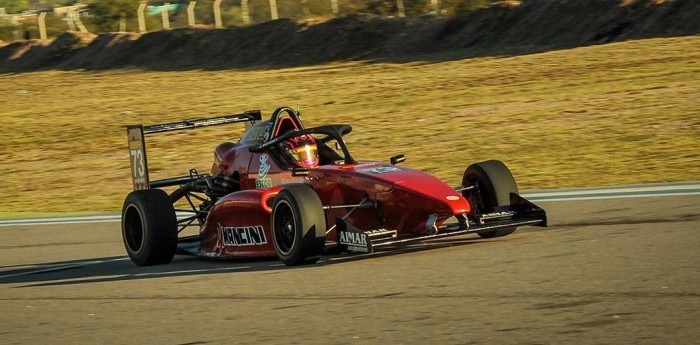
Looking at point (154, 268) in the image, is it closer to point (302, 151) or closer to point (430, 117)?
point (302, 151)

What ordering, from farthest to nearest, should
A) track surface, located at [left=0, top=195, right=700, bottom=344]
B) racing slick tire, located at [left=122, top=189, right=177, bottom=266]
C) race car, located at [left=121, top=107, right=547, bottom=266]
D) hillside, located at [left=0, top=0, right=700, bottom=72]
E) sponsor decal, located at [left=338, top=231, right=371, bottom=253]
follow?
hillside, located at [left=0, top=0, right=700, bottom=72] < racing slick tire, located at [left=122, top=189, right=177, bottom=266] < race car, located at [left=121, top=107, right=547, bottom=266] < sponsor decal, located at [left=338, top=231, right=371, bottom=253] < track surface, located at [left=0, top=195, right=700, bottom=344]

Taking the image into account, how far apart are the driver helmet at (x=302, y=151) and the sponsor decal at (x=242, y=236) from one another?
32.6 inches

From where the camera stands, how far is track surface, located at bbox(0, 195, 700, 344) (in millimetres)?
7508

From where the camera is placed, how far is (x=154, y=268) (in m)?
12.5

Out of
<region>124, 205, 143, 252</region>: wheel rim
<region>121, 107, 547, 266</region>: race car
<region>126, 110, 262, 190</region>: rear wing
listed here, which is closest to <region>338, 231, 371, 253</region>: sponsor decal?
<region>121, 107, 547, 266</region>: race car

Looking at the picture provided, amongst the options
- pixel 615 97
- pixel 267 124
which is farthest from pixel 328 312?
pixel 615 97

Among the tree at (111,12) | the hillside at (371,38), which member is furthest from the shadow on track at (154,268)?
the tree at (111,12)

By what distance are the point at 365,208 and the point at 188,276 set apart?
5.46ft

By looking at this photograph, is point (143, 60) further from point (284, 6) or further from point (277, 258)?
point (277, 258)

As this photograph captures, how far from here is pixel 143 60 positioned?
5119cm

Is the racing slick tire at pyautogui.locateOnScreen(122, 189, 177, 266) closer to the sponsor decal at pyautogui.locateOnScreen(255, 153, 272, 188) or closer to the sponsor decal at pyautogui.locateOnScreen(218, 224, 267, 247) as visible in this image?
the sponsor decal at pyautogui.locateOnScreen(218, 224, 267, 247)

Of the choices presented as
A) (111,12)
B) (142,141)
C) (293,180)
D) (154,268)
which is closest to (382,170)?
(293,180)

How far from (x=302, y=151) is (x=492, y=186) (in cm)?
188

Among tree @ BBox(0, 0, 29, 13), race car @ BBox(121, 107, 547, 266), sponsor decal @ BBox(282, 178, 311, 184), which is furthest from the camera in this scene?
tree @ BBox(0, 0, 29, 13)
